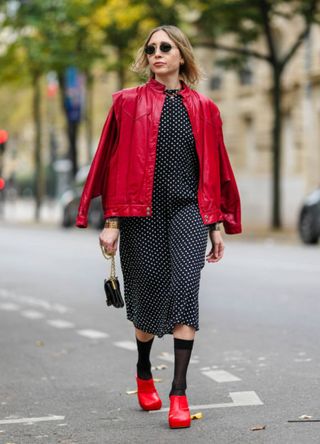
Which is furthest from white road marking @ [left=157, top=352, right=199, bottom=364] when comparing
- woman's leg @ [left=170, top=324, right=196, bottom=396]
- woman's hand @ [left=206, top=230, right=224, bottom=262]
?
woman's leg @ [left=170, top=324, right=196, bottom=396]

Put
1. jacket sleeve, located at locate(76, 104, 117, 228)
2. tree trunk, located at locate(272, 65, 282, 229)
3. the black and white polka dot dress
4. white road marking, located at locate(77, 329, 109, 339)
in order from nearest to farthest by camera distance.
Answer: the black and white polka dot dress
jacket sleeve, located at locate(76, 104, 117, 228)
white road marking, located at locate(77, 329, 109, 339)
tree trunk, located at locate(272, 65, 282, 229)

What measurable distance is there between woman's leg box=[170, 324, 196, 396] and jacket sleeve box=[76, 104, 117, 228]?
0.70m

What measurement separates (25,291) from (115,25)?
62.7 feet

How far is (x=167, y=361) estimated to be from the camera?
813 cm

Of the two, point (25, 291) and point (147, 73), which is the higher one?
point (147, 73)

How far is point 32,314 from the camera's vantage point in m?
11.4

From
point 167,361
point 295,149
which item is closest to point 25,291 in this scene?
point 167,361

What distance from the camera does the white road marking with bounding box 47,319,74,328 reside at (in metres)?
10.4

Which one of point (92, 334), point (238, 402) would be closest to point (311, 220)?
point (92, 334)

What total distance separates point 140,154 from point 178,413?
1.21 metres

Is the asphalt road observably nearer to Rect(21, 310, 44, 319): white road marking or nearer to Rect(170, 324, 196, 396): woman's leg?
Rect(21, 310, 44, 319): white road marking

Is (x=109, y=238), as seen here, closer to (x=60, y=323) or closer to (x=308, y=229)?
(x=60, y=323)

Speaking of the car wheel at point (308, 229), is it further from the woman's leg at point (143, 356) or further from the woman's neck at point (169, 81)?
the woman's neck at point (169, 81)

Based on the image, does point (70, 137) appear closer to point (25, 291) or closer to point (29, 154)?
point (25, 291)
